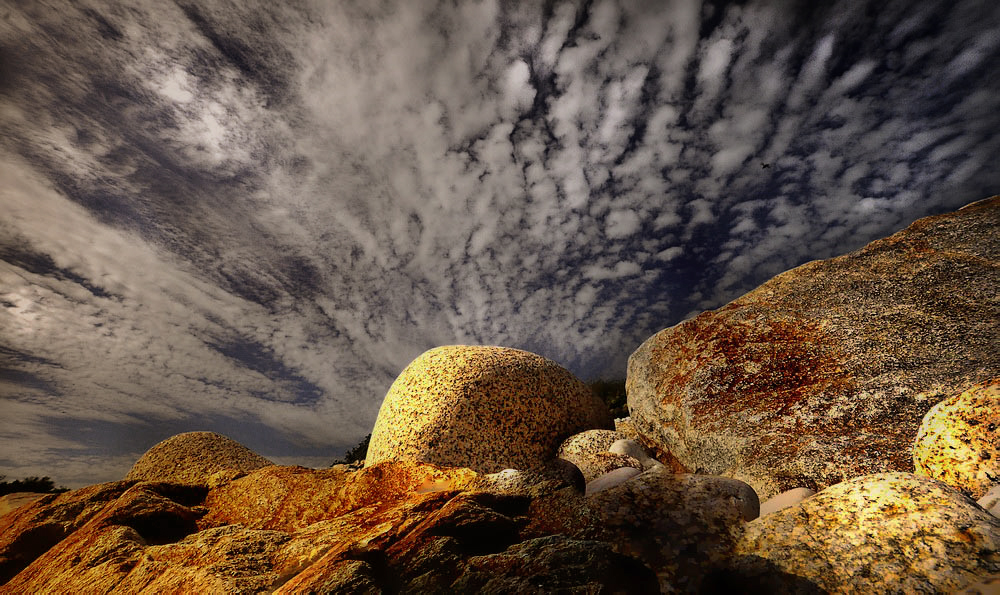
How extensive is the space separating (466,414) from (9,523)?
5.12 m

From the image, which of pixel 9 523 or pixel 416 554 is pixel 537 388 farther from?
pixel 9 523

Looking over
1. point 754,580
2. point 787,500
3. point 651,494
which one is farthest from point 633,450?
point 754,580

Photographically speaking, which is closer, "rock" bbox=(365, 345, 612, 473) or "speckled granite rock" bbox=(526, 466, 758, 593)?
"speckled granite rock" bbox=(526, 466, 758, 593)

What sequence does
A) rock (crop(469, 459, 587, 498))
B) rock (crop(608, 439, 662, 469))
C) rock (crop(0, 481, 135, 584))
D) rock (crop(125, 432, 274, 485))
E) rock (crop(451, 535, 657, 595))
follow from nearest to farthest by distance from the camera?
rock (crop(451, 535, 657, 595)) → rock (crop(469, 459, 587, 498)) → rock (crop(0, 481, 135, 584)) → rock (crop(608, 439, 662, 469)) → rock (crop(125, 432, 274, 485))

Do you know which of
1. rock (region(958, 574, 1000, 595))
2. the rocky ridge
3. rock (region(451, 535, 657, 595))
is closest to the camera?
rock (region(958, 574, 1000, 595))

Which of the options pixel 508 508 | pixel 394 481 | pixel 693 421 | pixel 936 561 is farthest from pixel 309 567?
pixel 693 421

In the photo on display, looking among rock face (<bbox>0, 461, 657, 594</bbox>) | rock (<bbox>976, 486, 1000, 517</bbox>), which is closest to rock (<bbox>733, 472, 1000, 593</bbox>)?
rock (<bbox>976, 486, 1000, 517</bbox>)

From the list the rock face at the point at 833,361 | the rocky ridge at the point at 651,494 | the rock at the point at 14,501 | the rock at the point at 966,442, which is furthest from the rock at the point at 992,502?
the rock at the point at 14,501

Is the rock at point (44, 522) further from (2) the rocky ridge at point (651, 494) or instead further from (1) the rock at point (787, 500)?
(1) the rock at point (787, 500)

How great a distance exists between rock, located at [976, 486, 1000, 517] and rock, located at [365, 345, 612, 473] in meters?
4.37

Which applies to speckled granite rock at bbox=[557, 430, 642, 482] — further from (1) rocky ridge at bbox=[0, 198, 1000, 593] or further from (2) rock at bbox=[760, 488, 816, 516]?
(2) rock at bbox=[760, 488, 816, 516]

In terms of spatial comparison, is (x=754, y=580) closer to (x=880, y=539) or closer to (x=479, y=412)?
(x=880, y=539)

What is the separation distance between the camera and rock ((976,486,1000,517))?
1.93m

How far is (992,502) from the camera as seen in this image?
2.01 meters
